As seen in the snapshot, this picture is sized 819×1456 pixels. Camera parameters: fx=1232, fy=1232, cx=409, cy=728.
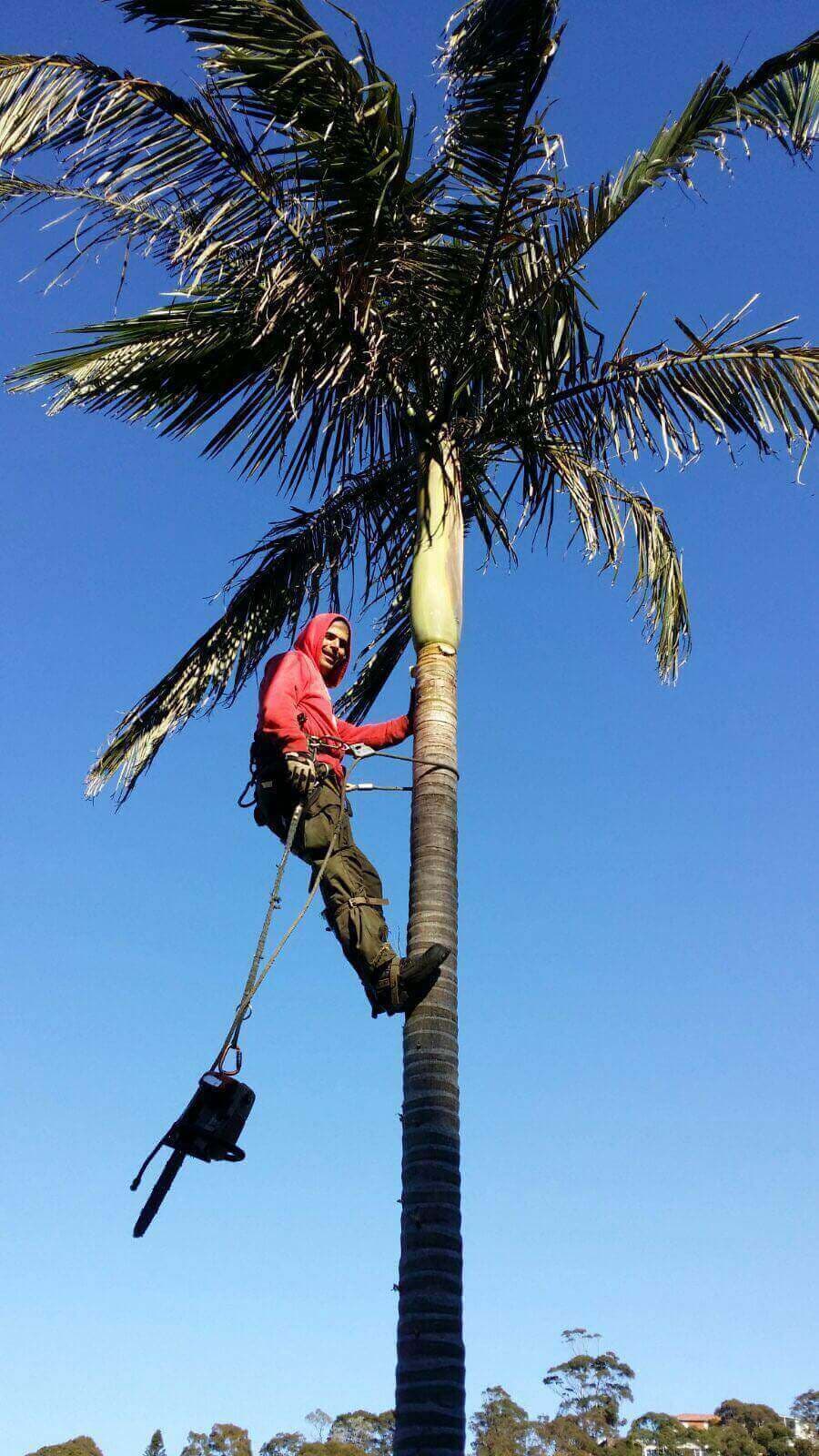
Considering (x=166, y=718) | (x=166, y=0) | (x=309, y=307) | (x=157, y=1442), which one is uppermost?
(x=166, y=0)

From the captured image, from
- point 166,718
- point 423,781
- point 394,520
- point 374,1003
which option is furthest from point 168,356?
point 374,1003

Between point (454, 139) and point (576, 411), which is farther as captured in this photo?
point (576, 411)

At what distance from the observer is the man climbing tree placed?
5.08m

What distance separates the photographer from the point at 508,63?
5.81 metres

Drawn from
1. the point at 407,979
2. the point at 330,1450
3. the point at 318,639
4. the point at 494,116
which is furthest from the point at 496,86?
the point at 330,1450

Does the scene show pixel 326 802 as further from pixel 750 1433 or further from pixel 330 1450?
pixel 750 1433

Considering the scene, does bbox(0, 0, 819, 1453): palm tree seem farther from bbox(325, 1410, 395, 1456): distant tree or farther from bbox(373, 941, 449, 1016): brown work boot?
bbox(325, 1410, 395, 1456): distant tree

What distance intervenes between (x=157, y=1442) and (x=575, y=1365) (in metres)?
13.2

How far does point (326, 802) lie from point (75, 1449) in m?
34.0

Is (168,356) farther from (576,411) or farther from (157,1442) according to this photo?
(157,1442)

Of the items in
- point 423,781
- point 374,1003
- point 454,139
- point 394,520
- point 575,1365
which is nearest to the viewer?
point 374,1003

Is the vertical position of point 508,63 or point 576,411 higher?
point 508,63

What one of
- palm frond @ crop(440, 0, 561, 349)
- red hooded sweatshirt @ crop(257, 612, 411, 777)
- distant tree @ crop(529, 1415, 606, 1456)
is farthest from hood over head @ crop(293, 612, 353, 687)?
distant tree @ crop(529, 1415, 606, 1456)

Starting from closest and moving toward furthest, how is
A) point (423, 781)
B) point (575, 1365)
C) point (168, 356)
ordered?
1. point (423, 781)
2. point (168, 356)
3. point (575, 1365)
